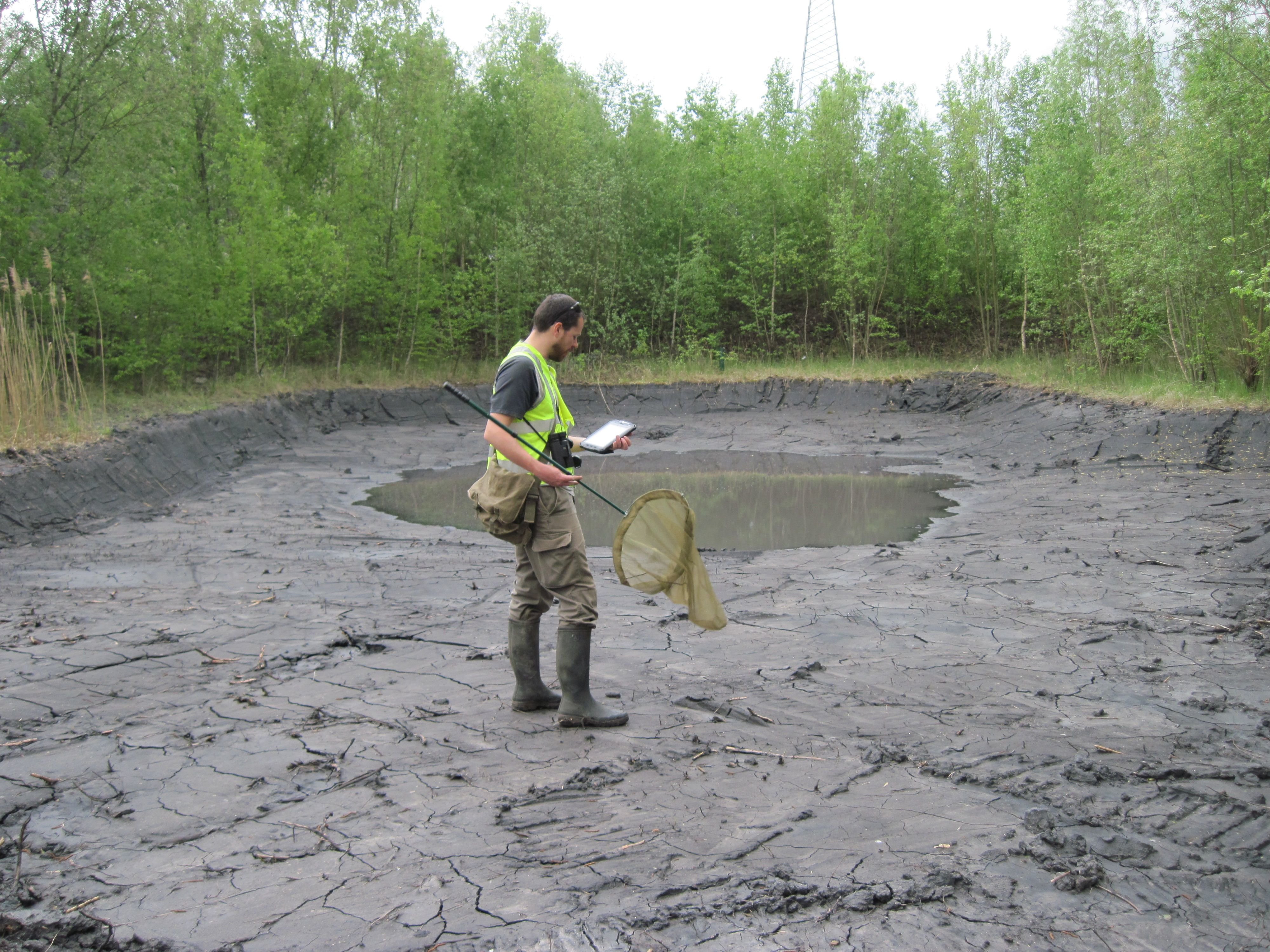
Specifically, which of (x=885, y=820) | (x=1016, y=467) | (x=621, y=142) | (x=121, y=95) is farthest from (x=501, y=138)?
(x=885, y=820)

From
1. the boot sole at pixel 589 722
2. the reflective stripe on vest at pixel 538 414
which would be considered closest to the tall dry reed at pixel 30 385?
the reflective stripe on vest at pixel 538 414

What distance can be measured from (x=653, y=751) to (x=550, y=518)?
1.05 m

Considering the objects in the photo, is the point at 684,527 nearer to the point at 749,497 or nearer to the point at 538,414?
the point at 538,414

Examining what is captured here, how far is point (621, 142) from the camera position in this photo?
23953mm

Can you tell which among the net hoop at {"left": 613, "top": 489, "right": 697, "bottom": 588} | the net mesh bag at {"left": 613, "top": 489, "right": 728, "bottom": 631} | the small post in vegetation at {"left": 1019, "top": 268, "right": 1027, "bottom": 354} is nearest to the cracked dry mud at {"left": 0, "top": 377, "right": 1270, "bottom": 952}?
the net mesh bag at {"left": 613, "top": 489, "right": 728, "bottom": 631}

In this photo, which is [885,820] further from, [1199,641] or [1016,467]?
[1016,467]

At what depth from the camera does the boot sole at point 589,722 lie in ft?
13.6

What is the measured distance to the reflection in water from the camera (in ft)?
31.5

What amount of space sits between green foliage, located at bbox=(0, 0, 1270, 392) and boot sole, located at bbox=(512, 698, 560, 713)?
34.5 feet

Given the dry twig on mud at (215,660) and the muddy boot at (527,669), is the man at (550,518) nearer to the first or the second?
the muddy boot at (527,669)

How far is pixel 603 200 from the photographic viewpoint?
2100 cm

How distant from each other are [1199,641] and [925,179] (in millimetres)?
19792

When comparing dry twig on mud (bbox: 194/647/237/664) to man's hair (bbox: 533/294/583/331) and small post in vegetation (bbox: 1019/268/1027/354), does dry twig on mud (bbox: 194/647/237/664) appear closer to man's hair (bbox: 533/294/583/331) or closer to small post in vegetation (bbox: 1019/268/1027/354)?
man's hair (bbox: 533/294/583/331)

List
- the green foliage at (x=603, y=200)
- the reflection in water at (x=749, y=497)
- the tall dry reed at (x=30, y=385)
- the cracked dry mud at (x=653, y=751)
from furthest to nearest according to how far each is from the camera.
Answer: the green foliage at (x=603, y=200) → the reflection in water at (x=749, y=497) → the tall dry reed at (x=30, y=385) → the cracked dry mud at (x=653, y=751)
